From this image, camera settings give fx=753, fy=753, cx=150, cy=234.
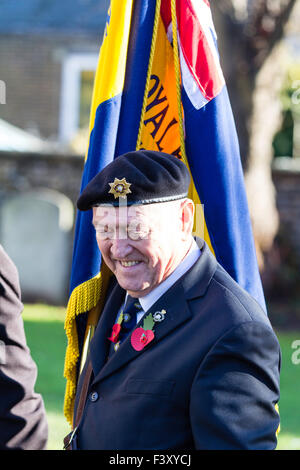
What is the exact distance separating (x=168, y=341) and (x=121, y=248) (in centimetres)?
33

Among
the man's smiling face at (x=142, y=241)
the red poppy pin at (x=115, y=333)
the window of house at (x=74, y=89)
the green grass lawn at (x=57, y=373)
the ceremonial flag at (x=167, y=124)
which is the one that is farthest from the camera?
the window of house at (x=74, y=89)

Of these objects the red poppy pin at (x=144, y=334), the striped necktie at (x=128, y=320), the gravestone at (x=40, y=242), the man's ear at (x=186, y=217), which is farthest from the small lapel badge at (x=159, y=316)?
the gravestone at (x=40, y=242)

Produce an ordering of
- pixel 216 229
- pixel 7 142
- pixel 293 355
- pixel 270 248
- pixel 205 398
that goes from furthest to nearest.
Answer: pixel 7 142 < pixel 270 248 < pixel 293 355 < pixel 216 229 < pixel 205 398

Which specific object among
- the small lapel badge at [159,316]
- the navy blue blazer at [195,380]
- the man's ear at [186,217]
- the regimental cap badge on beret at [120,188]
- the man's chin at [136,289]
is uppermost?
the regimental cap badge on beret at [120,188]

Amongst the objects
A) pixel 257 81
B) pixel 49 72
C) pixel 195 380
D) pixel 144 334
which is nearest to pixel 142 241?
pixel 144 334

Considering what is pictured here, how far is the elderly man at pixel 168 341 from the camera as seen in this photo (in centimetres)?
214

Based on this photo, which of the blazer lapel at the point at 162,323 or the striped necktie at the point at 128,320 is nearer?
the blazer lapel at the point at 162,323

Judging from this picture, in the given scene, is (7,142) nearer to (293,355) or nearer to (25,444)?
(293,355)

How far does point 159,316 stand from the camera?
2.43 metres

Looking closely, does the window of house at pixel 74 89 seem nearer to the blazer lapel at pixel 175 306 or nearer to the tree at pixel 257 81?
the tree at pixel 257 81

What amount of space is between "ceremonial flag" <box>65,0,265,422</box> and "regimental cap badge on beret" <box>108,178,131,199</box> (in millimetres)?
653
